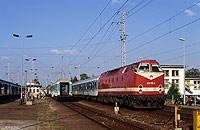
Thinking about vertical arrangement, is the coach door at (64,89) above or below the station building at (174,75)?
below

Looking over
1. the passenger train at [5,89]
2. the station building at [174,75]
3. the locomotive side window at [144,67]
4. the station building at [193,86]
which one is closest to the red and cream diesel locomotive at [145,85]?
the locomotive side window at [144,67]

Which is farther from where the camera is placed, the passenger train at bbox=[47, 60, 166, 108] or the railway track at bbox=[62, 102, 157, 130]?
the passenger train at bbox=[47, 60, 166, 108]

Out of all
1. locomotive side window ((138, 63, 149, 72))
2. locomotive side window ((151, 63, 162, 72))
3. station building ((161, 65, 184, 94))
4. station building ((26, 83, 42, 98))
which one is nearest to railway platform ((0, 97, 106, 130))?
locomotive side window ((138, 63, 149, 72))

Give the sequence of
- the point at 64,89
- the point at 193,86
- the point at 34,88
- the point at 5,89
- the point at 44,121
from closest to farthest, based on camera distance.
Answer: the point at 44,121 → the point at 64,89 → the point at 5,89 → the point at 34,88 → the point at 193,86

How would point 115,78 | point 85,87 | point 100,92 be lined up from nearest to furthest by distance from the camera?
point 115,78, point 100,92, point 85,87

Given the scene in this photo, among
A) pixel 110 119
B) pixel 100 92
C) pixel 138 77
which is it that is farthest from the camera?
pixel 100 92

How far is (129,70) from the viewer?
2342 cm

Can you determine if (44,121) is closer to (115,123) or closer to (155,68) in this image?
(115,123)

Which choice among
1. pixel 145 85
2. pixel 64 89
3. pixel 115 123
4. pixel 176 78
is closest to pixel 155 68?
pixel 145 85

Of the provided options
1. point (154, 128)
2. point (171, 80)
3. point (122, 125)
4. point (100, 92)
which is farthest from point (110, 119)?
point (171, 80)

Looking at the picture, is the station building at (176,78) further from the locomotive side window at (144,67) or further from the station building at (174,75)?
the locomotive side window at (144,67)

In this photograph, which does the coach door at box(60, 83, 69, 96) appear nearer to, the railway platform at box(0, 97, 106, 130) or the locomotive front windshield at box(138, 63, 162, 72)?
the railway platform at box(0, 97, 106, 130)

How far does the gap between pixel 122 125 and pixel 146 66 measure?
27.4 ft

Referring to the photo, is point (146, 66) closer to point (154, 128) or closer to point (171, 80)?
point (154, 128)
